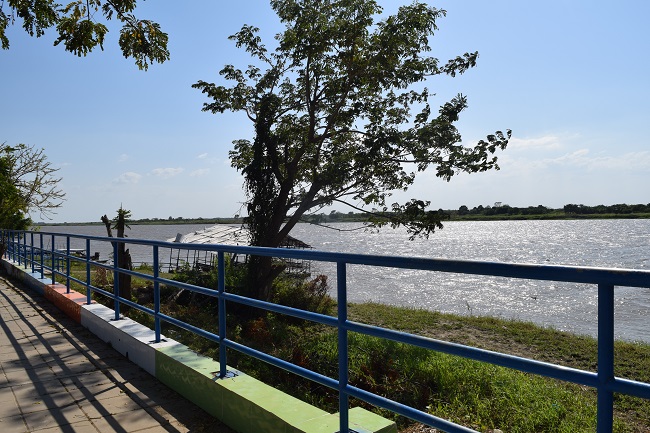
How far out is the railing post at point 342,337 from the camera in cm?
291

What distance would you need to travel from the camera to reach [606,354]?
1822 mm

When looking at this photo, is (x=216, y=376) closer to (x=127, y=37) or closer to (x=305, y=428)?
(x=305, y=428)

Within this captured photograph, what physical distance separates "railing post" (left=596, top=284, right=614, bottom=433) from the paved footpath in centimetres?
269

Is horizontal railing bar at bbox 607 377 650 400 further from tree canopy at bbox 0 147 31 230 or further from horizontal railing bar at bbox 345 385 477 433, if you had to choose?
tree canopy at bbox 0 147 31 230

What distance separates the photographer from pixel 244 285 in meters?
17.5

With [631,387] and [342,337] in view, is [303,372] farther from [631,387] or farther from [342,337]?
[631,387]

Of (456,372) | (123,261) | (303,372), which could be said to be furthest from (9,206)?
(303,372)

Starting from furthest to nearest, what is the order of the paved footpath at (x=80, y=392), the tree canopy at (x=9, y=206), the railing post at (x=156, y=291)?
the tree canopy at (x=9, y=206) → the railing post at (x=156, y=291) → the paved footpath at (x=80, y=392)

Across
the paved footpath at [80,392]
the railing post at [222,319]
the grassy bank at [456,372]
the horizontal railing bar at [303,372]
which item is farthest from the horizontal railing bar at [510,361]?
the grassy bank at [456,372]

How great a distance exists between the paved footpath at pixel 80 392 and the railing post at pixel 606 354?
2686 millimetres

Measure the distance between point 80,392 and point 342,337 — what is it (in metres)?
2.88

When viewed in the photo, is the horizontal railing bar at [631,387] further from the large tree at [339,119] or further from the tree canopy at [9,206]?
the tree canopy at [9,206]

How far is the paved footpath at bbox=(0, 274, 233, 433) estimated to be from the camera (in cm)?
393

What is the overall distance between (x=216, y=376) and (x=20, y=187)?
95.1 ft
